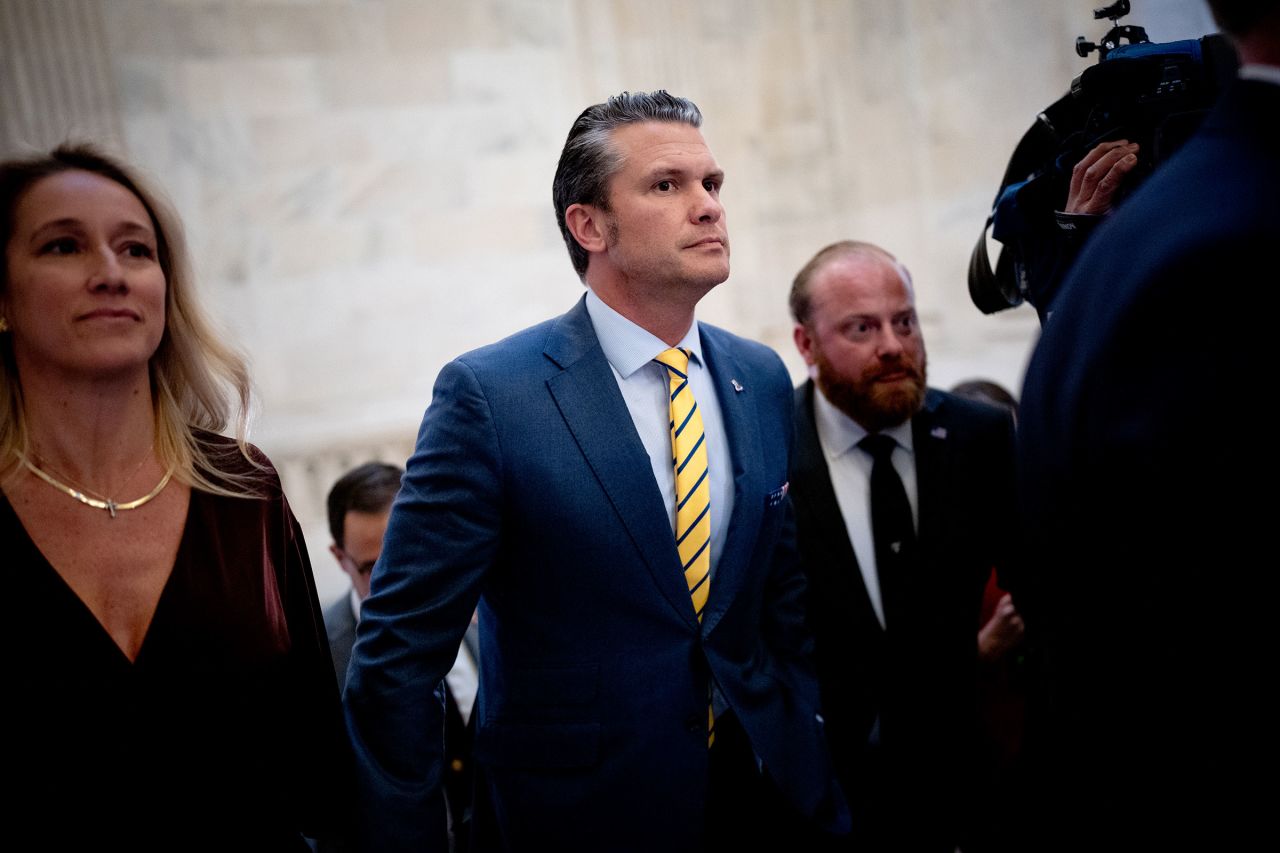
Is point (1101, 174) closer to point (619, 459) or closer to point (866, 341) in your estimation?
point (619, 459)

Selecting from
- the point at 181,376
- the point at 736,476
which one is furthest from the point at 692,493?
the point at 181,376

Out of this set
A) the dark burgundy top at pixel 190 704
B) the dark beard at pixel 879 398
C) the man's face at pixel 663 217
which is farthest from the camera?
the dark beard at pixel 879 398

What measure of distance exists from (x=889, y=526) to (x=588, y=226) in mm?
1096

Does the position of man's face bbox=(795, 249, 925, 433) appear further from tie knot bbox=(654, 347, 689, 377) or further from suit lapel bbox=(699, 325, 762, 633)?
tie knot bbox=(654, 347, 689, 377)

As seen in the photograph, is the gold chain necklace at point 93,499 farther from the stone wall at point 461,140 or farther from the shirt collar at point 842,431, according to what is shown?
the stone wall at point 461,140

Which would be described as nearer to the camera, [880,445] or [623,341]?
[623,341]

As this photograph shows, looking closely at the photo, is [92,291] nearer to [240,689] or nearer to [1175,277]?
[240,689]

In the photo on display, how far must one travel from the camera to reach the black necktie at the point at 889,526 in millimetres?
2451

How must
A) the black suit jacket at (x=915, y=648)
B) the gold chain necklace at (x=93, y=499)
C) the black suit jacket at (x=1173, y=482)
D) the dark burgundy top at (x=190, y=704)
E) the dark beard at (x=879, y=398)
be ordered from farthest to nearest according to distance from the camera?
the dark beard at (x=879, y=398) → the black suit jacket at (x=915, y=648) → the gold chain necklace at (x=93, y=499) → the dark burgundy top at (x=190, y=704) → the black suit jacket at (x=1173, y=482)

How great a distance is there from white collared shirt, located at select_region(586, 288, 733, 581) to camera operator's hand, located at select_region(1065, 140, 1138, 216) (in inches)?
30.3

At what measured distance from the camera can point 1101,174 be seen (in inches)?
62.4

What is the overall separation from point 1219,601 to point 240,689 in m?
1.38

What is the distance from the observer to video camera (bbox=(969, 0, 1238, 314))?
159 cm

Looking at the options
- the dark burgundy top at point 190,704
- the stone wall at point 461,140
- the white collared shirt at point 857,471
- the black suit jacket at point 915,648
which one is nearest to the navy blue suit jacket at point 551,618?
the dark burgundy top at point 190,704
